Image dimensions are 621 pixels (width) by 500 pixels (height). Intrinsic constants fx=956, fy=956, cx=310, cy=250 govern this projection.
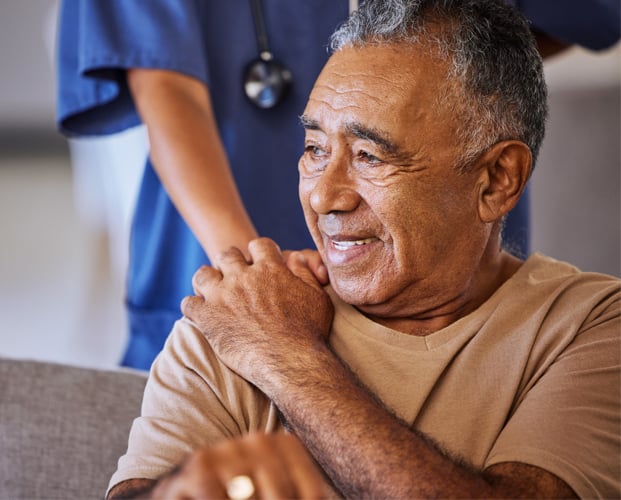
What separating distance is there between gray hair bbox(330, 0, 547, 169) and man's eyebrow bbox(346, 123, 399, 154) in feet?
0.29

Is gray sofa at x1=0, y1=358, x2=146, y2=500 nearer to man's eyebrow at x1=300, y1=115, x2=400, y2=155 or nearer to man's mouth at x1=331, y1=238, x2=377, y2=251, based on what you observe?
man's mouth at x1=331, y1=238, x2=377, y2=251

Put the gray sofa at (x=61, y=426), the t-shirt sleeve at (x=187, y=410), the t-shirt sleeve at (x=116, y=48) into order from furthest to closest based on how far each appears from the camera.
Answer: the t-shirt sleeve at (x=116, y=48) < the gray sofa at (x=61, y=426) < the t-shirt sleeve at (x=187, y=410)

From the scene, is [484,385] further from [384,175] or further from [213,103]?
[213,103]

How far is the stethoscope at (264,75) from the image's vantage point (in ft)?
6.07

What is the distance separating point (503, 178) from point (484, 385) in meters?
0.31

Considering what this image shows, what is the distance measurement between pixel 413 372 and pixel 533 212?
6.39 feet

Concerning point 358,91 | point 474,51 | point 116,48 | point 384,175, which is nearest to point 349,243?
point 384,175

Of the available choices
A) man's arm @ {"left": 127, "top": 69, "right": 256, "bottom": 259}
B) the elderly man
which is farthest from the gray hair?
man's arm @ {"left": 127, "top": 69, "right": 256, "bottom": 259}

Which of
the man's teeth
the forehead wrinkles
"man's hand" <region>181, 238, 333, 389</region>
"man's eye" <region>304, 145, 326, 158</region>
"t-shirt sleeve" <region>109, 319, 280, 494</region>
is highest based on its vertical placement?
the forehead wrinkles

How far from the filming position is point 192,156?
1705mm

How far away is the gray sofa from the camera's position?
1.63 m

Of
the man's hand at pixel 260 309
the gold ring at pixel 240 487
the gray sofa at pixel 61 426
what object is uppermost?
the gold ring at pixel 240 487

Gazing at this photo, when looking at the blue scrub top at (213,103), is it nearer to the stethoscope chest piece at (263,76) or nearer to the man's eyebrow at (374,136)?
the stethoscope chest piece at (263,76)

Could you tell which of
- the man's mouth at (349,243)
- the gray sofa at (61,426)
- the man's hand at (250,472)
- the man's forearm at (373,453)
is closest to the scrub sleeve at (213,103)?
the gray sofa at (61,426)
